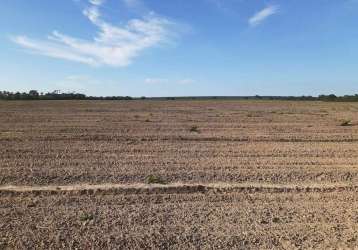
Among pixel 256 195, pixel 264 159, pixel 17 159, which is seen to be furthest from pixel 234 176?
pixel 17 159

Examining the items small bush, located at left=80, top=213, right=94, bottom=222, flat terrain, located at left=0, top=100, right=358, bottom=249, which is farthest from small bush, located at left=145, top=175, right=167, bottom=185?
small bush, located at left=80, top=213, right=94, bottom=222

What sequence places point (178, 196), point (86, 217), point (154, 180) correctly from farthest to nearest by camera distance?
1. point (154, 180)
2. point (178, 196)
3. point (86, 217)

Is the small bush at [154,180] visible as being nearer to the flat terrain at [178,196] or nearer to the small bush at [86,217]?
the flat terrain at [178,196]

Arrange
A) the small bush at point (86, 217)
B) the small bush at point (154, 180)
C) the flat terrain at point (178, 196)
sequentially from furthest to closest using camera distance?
1. the small bush at point (154, 180)
2. the small bush at point (86, 217)
3. the flat terrain at point (178, 196)

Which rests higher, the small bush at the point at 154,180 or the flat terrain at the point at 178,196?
the small bush at the point at 154,180

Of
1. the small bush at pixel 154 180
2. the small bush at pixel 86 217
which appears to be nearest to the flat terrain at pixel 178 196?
the small bush at pixel 86 217

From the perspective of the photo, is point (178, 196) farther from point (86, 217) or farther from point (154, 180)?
point (86, 217)

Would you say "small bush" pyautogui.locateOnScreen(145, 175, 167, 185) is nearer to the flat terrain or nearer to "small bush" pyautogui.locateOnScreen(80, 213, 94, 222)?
the flat terrain

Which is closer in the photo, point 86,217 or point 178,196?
point 86,217

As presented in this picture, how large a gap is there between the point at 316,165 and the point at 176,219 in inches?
228

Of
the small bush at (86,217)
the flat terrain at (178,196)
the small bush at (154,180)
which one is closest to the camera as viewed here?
the flat terrain at (178,196)

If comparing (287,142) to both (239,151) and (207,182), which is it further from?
(207,182)

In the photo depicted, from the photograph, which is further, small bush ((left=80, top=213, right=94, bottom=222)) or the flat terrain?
small bush ((left=80, top=213, right=94, bottom=222))

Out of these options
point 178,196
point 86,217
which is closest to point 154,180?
point 178,196
